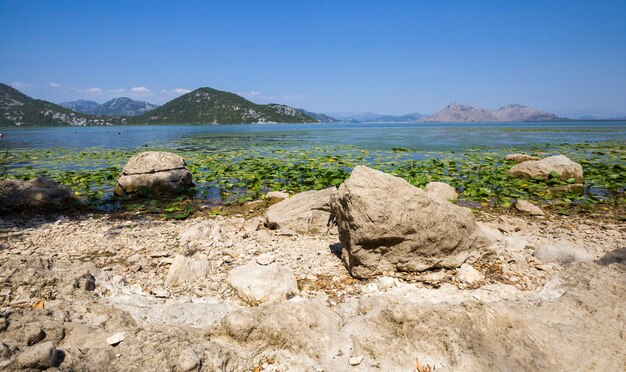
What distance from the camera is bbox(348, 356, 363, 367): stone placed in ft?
9.09

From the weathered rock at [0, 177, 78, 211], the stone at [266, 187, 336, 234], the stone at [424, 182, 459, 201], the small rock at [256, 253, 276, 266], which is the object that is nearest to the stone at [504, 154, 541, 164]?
the stone at [424, 182, 459, 201]

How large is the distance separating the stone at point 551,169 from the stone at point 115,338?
1315cm

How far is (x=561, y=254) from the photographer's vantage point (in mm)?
4781

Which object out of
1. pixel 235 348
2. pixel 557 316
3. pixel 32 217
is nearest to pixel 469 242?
pixel 557 316

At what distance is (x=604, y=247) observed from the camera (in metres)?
5.76

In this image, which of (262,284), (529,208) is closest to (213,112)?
(529,208)

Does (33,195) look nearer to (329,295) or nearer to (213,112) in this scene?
(329,295)

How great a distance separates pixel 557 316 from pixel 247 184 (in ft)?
31.9

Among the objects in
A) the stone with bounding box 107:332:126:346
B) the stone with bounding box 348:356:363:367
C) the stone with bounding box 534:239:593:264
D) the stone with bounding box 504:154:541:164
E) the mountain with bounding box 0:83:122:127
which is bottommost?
the stone with bounding box 348:356:363:367

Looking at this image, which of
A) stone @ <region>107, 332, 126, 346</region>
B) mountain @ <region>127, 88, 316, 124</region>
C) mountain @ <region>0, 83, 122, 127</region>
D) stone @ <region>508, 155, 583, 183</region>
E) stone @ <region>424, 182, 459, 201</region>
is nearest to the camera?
Result: stone @ <region>107, 332, 126, 346</region>

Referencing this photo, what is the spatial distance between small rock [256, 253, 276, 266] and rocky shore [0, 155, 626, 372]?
27 mm

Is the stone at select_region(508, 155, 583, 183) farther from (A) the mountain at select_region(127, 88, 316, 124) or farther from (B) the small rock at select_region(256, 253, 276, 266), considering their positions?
(A) the mountain at select_region(127, 88, 316, 124)

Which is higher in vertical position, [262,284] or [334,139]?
[334,139]

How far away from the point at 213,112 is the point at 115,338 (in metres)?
178
